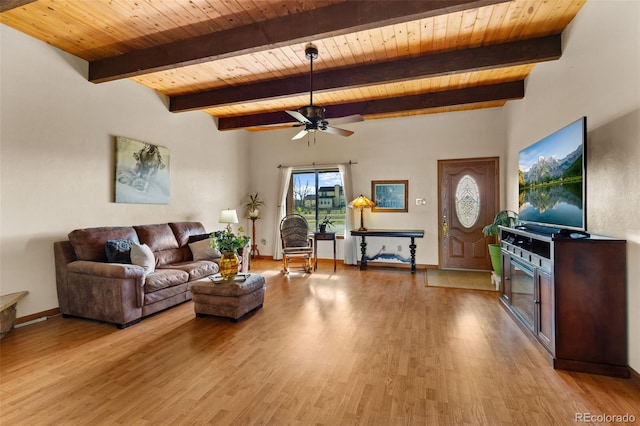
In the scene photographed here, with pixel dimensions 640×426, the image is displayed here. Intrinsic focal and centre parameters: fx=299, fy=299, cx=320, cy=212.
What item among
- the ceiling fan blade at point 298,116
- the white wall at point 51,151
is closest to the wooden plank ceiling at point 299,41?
the white wall at point 51,151

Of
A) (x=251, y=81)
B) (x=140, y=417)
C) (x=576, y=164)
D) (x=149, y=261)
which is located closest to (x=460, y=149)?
(x=576, y=164)

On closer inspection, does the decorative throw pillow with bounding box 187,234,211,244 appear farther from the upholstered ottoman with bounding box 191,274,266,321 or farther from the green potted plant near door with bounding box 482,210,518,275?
the green potted plant near door with bounding box 482,210,518,275

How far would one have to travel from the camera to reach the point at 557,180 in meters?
2.90

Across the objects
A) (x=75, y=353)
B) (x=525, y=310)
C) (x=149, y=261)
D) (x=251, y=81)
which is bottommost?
(x=75, y=353)

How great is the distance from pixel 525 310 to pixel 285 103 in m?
4.69

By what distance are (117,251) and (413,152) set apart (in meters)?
5.25

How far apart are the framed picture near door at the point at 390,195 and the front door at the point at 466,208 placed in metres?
0.67

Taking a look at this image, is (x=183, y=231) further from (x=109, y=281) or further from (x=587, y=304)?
(x=587, y=304)

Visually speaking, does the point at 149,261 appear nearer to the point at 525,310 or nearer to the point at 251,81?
the point at 251,81

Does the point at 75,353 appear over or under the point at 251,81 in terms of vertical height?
under

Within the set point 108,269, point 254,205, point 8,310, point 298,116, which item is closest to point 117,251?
point 108,269

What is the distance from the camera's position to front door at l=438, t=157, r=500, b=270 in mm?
5672

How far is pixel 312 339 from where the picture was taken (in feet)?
9.28

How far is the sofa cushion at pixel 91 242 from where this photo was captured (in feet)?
11.3
